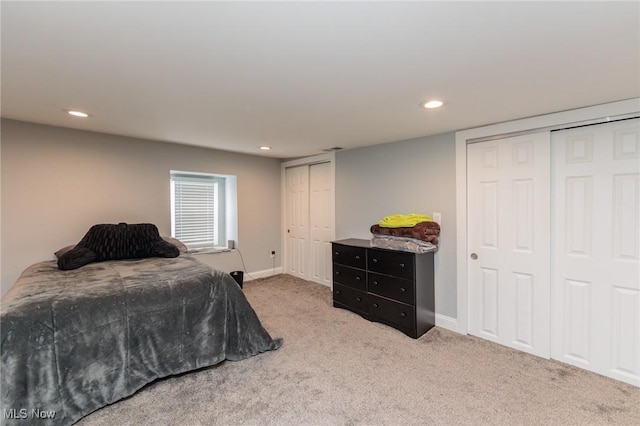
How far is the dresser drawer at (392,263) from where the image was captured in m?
2.98

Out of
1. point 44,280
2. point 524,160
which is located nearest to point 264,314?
point 44,280

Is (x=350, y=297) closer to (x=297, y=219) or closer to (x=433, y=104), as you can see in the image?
(x=297, y=219)

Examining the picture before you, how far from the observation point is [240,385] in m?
2.17

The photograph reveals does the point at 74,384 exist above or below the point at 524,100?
A: below

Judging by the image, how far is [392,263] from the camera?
3.12 m

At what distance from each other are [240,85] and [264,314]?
8.46 ft

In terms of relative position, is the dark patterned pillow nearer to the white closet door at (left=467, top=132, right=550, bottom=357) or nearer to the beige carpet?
the beige carpet

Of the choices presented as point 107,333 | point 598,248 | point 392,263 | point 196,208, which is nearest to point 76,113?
point 107,333

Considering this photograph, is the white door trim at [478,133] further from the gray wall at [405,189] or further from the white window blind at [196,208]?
the white window blind at [196,208]

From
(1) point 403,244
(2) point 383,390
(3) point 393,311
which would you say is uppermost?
(1) point 403,244

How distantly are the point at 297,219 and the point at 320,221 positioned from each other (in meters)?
0.56

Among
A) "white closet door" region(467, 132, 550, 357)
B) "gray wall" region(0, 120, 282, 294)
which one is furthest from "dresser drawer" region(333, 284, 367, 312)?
"gray wall" region(0, 120, 282, 294)

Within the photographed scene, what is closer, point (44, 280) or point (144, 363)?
point (144, 363)

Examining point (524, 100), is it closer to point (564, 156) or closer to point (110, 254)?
point (564, 156)
